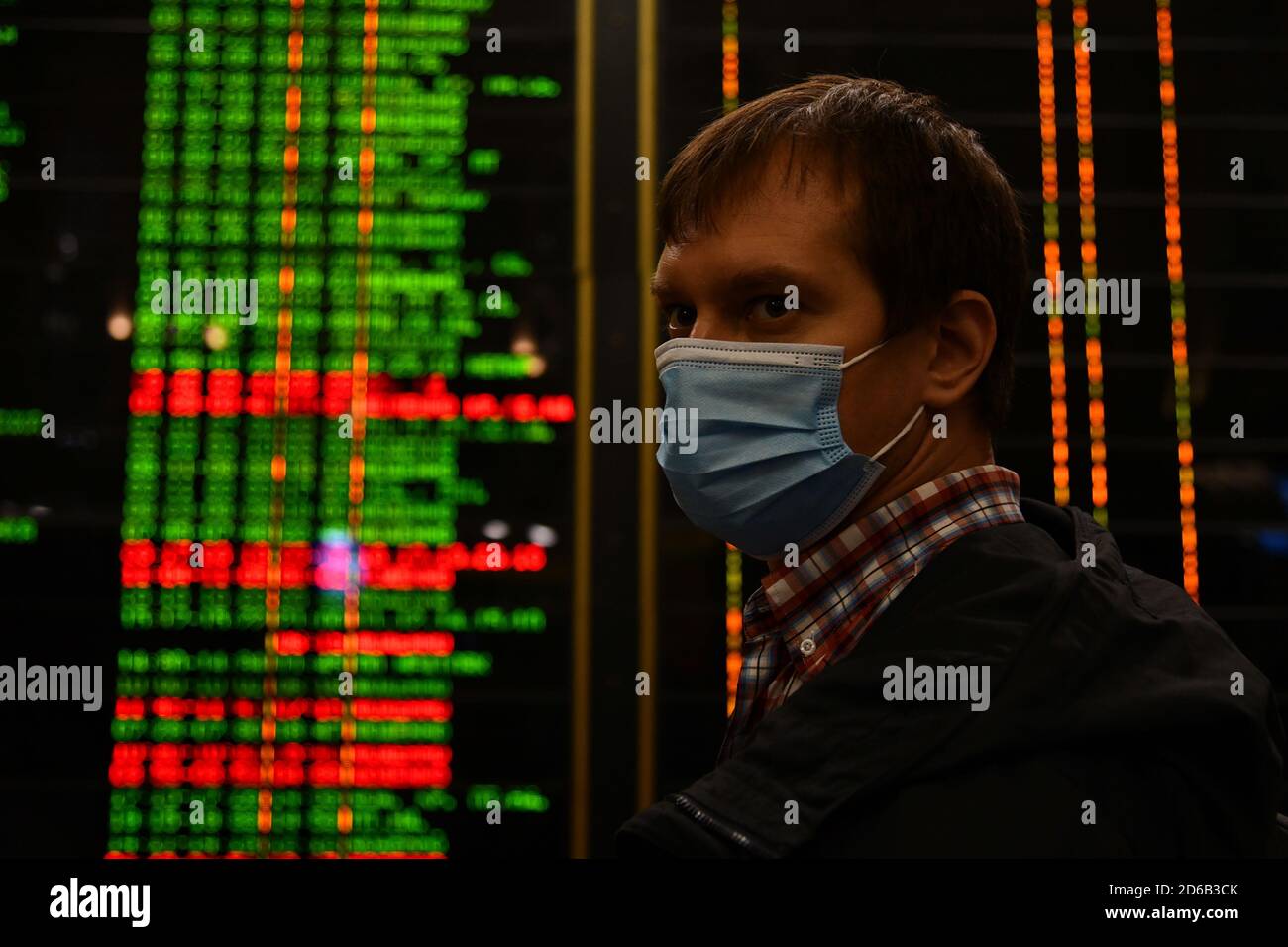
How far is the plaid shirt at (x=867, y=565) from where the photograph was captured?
2.69 feet

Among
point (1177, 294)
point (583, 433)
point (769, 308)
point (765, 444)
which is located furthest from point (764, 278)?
point (1177, 294)

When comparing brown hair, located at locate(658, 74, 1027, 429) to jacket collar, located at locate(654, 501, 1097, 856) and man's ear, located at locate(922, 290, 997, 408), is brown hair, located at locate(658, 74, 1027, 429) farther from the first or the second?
jacket collar, located at locate(654, 501, 1097, 856)

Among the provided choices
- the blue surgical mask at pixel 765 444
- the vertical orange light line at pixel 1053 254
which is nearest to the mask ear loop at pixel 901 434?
the blue surgical mask at pixel 765 444

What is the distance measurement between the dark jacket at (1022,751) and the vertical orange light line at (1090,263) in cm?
89

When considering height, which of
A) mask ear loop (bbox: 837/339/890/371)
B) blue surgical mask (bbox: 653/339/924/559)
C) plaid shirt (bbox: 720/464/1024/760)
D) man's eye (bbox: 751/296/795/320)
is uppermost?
man's eye (bbox: 751/296/795/320)

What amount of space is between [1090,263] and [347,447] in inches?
44.4

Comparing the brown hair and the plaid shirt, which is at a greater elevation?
the brown hair

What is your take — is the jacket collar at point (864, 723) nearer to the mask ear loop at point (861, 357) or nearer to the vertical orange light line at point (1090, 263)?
the mask ear loop at point (861, 357)

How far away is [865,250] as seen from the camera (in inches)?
33.6

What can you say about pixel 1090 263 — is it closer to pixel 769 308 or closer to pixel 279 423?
pixel 769 308

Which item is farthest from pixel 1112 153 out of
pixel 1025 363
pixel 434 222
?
pixel 434 222

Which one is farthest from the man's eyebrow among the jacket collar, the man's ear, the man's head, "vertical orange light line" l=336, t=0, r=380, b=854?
"vertical orange light line" l=336, t=0, r=380, b=854

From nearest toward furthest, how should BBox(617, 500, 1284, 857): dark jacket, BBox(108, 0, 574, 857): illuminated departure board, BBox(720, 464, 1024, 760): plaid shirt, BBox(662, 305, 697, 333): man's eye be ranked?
BBox(617, 500, 1284, 857): dark jacket, BBox(720, 464, 1024, 760): plaid shirt, BBox(662, 305, 697, 333): man's eye, BBox(108, 0, 574, 857): illuminated departure board

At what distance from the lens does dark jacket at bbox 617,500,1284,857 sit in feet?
2.11
